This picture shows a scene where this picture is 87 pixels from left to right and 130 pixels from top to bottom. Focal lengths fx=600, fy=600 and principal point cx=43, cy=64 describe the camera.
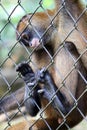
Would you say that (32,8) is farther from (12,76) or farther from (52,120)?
(52,120)

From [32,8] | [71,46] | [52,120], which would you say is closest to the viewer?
[71,46]

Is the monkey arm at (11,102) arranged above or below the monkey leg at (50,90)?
below

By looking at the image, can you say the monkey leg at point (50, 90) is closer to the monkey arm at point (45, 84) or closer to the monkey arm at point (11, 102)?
the monkey arm at point (45, 84)

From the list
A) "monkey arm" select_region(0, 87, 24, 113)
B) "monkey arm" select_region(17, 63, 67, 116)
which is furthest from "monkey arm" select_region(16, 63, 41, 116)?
"monkey arm" select_region(0, 87, 24, 113)

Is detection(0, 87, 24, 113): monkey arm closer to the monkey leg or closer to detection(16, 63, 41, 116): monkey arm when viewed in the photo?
detection(16, 63, 41, 116): monkey arm

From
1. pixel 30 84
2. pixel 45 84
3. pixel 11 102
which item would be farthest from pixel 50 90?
pixel 11 102

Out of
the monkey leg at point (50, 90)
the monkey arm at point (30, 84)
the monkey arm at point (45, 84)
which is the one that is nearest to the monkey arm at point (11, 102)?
the monkey arm at point (30, 84)

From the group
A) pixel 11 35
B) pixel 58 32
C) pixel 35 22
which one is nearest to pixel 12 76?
pixel 11 35

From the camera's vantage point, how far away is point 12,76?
685cm

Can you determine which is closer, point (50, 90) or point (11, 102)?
point (50, 90)

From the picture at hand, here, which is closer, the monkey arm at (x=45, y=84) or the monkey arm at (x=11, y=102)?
the monkey arm at (x=45, y=84)

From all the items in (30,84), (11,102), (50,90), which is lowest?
(11,102)

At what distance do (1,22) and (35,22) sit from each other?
1767mm

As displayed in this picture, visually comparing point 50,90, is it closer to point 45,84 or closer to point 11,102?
point 45,84
